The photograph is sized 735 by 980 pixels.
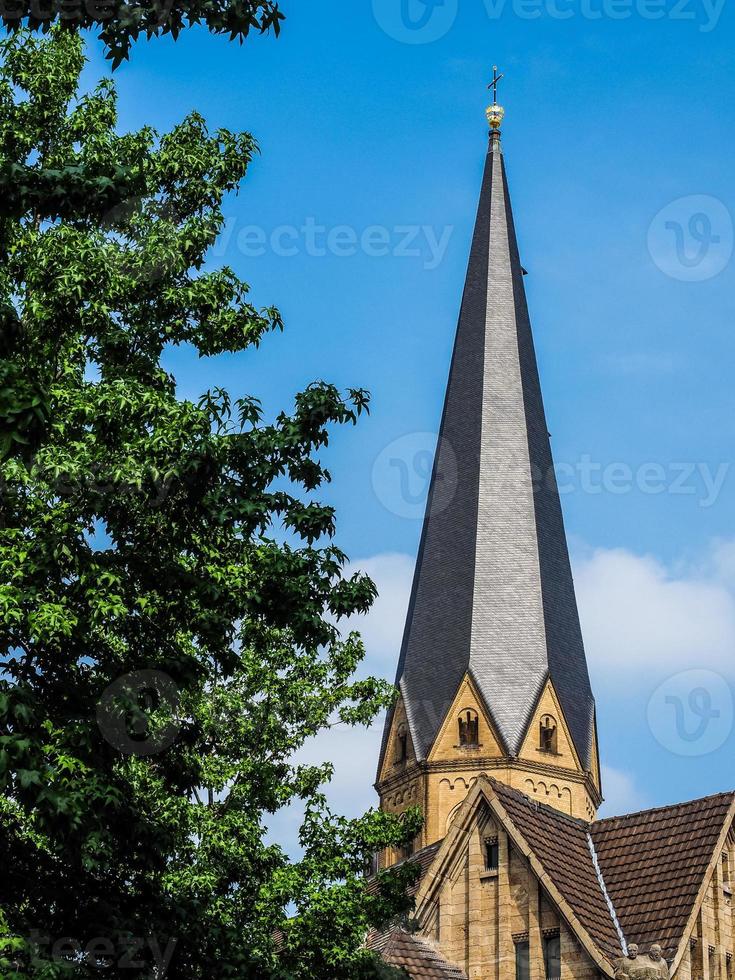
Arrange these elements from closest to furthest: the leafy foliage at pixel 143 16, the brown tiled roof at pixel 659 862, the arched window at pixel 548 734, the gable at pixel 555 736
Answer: the leafy foliage at pixel 143 16, the brown tiled roof at pixel 659 862, the gable at pixel 555 736, the arched window at pixel 548 734

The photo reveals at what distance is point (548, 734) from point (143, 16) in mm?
47088

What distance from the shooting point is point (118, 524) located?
56.3 ft

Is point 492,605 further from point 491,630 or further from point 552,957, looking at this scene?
point 552,957

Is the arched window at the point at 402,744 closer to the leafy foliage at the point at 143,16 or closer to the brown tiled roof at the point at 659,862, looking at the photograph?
the brown tiled roof at the point at 659,862

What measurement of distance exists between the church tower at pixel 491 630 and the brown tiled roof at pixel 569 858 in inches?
978

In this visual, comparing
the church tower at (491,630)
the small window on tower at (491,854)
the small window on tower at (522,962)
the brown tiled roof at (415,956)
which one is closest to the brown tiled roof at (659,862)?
the small window on tower at (522,962)

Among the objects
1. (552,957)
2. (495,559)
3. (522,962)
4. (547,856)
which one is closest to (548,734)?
(495,559)

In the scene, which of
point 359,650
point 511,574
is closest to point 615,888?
point 359,650

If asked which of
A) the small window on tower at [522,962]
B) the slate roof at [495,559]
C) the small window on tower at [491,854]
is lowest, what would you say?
the small window on tower at [522,962]

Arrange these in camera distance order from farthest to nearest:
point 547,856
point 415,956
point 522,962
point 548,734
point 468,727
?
point 548,734
point 468,727
point 547,856
point 415,956
point 522,962

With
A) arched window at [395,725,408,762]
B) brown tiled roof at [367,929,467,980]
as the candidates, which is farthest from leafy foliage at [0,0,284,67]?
arched window at [395,725,408,762]

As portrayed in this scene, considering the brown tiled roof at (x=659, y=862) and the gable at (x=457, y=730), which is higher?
the gable at (x=457, y=730)

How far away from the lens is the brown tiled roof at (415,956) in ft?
90.8

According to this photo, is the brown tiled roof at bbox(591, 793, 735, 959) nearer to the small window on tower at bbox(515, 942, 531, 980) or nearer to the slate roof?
the small window on tower at bbox(515, 942, 531, 980)
